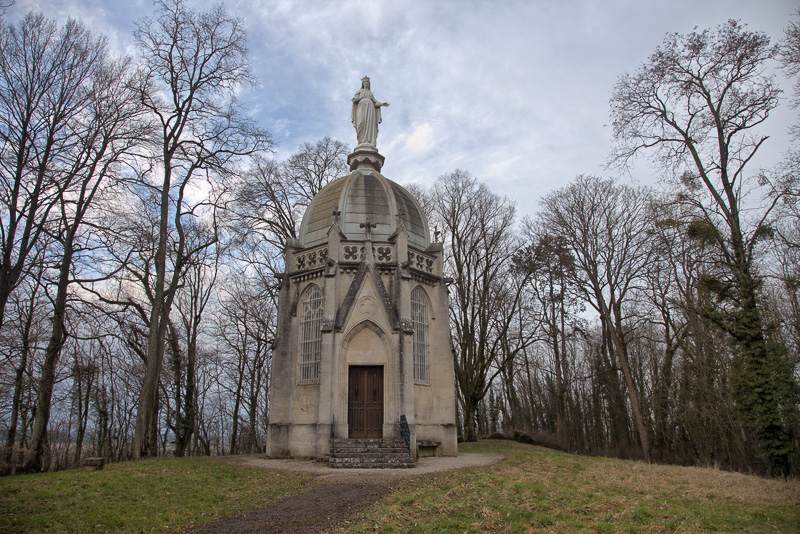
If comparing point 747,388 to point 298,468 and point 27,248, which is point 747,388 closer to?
point 298,468

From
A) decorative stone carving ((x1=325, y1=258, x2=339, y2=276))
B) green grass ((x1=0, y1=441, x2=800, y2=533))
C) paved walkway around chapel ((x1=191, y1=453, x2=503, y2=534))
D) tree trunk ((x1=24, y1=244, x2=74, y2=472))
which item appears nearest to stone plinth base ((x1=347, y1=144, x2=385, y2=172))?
decorative stone carving ((x1=325, y1=258, x2=339, y2=276))

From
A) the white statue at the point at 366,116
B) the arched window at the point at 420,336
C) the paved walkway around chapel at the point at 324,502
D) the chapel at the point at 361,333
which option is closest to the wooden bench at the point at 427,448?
the chapel at the point at 361,333

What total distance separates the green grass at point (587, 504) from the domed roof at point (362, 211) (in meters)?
11.0

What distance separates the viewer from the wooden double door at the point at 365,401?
17203 millimetres

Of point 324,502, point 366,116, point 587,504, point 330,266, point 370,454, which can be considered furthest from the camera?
point 366,116

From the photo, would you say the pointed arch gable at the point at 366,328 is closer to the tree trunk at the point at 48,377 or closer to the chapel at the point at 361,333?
the chapel at the point at 361,333

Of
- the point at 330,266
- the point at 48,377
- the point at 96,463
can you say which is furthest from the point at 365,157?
the point at 96,463

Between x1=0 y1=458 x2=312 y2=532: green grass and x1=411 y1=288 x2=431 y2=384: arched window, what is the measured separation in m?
7.20

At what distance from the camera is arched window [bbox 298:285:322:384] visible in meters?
18.5

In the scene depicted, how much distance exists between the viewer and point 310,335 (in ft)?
62.4

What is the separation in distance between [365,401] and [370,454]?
2621 mm

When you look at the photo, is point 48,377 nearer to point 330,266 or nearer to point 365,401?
point 330,266

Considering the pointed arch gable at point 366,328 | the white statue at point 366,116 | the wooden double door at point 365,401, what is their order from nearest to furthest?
the wooden double door at point 365,401
the pointed arch gable at point 366,328
the white statue at point 366,116

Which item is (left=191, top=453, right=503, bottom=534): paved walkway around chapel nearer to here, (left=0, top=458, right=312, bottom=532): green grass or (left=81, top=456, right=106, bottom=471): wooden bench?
(left=0, top=458, right=312, bottom=532): green grass
